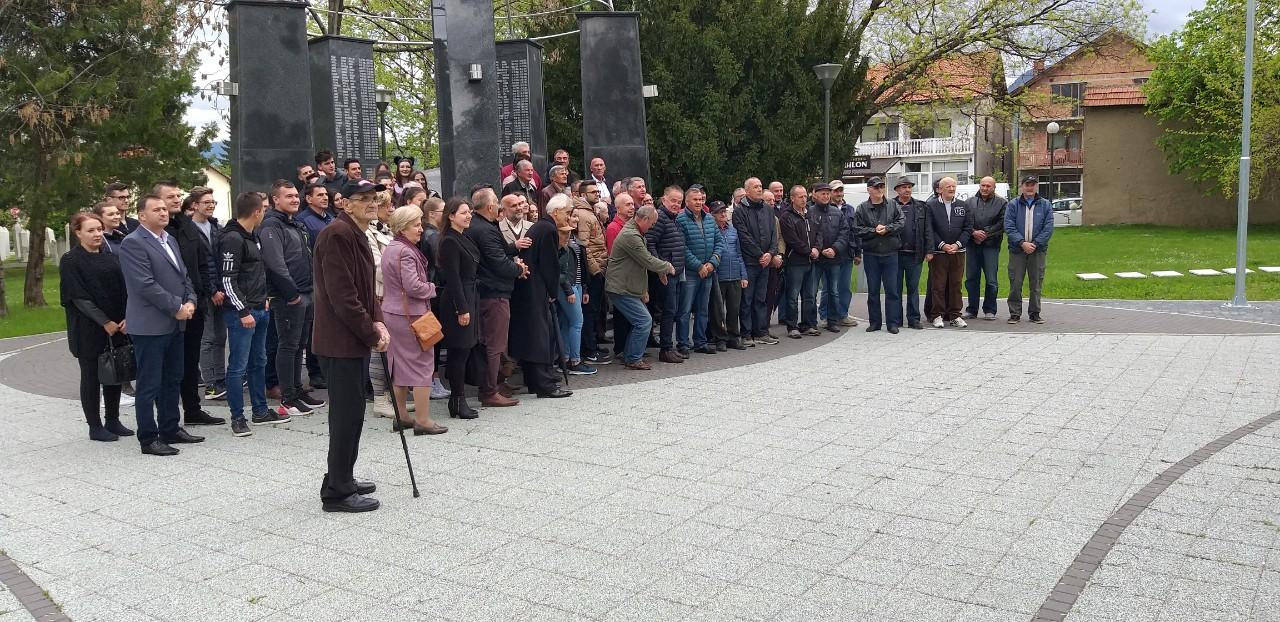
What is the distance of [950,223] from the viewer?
1343 cm

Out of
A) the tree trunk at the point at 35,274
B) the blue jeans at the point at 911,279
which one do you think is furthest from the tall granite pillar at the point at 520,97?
the tree trunk at the point at 35,274

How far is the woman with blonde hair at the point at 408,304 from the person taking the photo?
7.59 meters

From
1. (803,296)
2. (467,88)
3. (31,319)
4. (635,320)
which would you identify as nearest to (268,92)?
(467,88)

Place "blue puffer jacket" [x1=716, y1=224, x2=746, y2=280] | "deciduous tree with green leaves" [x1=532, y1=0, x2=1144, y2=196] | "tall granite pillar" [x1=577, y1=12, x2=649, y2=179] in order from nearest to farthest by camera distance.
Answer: "blue puffer jacket" [x1=716, y1=224, x2=746, y2=280] → "tall granite pillar" [x1=577, y1=12, x2=649, y2=179] → "deciduous tree with green leaves" [x1=532, y1=0, x2=1144, y2=196]

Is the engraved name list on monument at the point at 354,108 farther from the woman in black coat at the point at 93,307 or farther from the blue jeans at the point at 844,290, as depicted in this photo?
the woman in black coat at the point at 93,307

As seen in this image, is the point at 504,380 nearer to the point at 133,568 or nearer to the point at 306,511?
the point at 306,511

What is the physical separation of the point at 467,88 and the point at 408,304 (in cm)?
477

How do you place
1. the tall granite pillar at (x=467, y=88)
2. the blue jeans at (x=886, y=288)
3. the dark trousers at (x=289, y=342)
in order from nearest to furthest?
1. the dark trousers at (x=289, y=342)
2. the tall granite pillar at (x=467, y=88)
3. the blue jeans at (x=886, y=288)

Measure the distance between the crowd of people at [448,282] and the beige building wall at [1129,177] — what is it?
3302 centimetres

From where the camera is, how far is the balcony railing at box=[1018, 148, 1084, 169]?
64875 mm

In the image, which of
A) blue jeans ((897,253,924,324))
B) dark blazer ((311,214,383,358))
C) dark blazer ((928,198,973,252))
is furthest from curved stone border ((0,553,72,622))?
dark blazer ((928,198,973,252))

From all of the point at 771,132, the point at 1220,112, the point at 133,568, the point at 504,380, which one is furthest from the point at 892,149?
the point at 133,568

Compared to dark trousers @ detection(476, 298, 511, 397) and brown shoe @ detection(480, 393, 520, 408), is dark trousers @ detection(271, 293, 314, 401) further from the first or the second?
brown shoe @ detection(480, 393, 520, 408)

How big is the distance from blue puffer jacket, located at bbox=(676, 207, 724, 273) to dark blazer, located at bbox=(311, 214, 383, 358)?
5.76 metres
